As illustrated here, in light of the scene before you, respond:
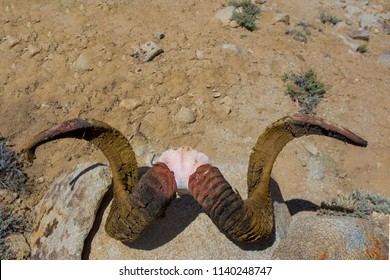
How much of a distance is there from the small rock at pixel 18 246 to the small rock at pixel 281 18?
661 centimetres

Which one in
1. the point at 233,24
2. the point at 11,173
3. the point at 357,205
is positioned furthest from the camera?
the point at 233,24

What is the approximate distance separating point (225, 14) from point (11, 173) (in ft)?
17.7

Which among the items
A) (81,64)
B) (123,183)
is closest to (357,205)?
(123,183)

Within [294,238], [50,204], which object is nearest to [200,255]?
[294,238]

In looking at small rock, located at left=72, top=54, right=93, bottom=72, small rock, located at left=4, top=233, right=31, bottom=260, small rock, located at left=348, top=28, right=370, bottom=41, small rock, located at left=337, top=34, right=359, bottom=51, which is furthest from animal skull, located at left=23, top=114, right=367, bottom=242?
small rock, located at left=348, top=28, right=370, bottom=41

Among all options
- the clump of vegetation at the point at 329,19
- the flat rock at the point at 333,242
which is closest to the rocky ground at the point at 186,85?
the clump of vegetation at the point at 329,19

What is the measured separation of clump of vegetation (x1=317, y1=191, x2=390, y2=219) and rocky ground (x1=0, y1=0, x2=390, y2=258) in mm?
199

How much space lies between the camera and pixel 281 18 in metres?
8.85

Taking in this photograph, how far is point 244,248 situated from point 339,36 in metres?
6.62

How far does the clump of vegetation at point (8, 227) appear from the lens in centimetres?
499

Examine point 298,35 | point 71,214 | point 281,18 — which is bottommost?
point 298,35

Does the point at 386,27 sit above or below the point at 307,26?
below

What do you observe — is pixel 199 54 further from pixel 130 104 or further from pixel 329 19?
pixel 329 19

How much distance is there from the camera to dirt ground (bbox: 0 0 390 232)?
20.8ft
